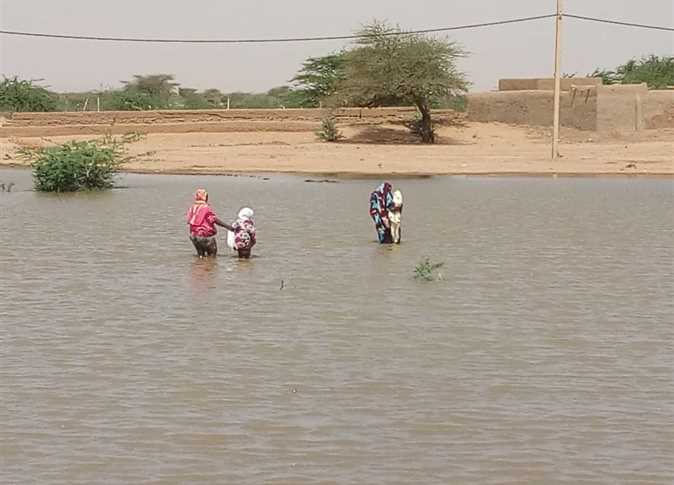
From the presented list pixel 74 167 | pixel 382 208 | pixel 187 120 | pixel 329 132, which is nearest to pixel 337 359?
pixel 382 208

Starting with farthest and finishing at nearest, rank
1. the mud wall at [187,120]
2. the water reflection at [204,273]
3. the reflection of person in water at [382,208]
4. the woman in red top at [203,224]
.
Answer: the mud wall at [187,120] < the reflection of person in water at [382,208] < the woman in red top at [203,224] < the water reflection at [204,273]

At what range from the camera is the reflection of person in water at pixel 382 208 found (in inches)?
728

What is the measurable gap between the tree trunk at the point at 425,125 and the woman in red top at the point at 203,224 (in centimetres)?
2906

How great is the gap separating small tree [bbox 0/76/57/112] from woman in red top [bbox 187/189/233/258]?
50.2 metres

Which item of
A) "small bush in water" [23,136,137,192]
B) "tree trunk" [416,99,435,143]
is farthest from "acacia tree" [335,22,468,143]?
"small bush in water" [23,136,137,192]

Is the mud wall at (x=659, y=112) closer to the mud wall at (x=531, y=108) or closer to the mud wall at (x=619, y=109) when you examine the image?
the mud wall at (x=619, y=109)

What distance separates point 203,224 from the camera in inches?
656

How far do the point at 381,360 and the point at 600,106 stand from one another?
35.3 meters

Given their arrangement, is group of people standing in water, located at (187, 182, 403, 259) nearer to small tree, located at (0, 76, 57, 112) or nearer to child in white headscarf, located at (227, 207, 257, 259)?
child in white headscarf, located at (227, 207, 257, 259)

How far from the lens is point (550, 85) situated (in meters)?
49.4

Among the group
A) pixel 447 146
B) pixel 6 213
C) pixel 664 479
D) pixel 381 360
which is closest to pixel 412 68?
pixel 447 146

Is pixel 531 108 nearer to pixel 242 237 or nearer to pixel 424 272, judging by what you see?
pixel 242 237

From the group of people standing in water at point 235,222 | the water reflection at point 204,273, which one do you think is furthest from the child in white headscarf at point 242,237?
the water reflection at point 204,273

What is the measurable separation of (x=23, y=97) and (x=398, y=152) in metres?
30.4
